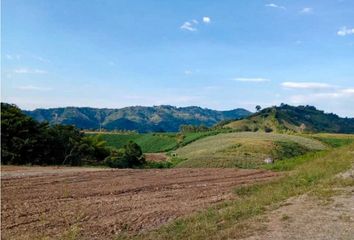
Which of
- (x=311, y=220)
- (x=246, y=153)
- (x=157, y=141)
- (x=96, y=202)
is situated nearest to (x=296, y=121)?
(x=157, y=141)

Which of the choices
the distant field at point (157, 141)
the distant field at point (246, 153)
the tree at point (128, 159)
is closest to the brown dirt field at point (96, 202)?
the distant field at point (246, 153)

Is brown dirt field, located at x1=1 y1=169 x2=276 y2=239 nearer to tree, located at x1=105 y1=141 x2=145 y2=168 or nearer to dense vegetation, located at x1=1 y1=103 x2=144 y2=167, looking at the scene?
dense vegetation, located at x1=1 y1=103 x2=144 y2=167

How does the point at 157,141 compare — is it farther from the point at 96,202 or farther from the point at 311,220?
the point at 311,220

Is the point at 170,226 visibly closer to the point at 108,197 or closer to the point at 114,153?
the point at 108,197

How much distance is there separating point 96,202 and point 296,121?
142 m

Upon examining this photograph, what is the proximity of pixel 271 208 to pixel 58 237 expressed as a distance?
5622 millimetres

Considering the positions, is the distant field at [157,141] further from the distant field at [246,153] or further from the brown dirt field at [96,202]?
the brown dirt field at [96,202]

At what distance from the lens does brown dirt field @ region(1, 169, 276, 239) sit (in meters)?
12.3

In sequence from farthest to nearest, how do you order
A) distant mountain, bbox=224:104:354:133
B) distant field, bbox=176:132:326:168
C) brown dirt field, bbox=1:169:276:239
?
distant mountain, bbox=224:104:354:133, distant field, bbox=176:132:326:168, brown dirt field, bbox=1:169:276:239

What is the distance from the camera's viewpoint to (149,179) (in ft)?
83.1

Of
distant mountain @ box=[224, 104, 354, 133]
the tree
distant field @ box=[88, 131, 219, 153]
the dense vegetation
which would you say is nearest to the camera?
the dense vegetation

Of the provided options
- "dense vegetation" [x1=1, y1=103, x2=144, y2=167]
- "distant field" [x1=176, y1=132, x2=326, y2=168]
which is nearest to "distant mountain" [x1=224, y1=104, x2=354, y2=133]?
"distant field" [x1=176, y1=132, x2=326, y2=168]

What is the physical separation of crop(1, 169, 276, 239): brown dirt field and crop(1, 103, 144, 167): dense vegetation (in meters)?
12.8

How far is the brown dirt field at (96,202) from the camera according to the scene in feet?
40.3
